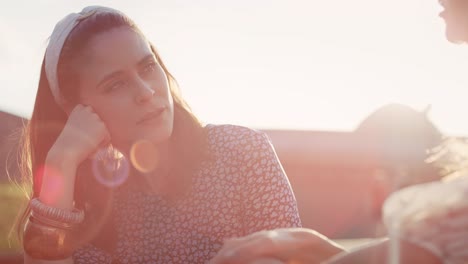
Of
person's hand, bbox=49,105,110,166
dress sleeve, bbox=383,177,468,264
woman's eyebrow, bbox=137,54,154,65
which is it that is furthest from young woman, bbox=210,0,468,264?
person's hand, bbox=49,105,110,166

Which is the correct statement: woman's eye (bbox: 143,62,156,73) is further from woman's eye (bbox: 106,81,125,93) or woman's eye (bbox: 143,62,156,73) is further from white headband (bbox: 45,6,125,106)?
white headband (bbox: 45,6,125,106)

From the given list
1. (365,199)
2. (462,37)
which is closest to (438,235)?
(462,37)

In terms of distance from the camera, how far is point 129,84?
283 cm

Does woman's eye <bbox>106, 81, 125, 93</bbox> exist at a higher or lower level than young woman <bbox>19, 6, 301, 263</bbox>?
higher

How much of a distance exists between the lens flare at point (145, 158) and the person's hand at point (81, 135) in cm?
20

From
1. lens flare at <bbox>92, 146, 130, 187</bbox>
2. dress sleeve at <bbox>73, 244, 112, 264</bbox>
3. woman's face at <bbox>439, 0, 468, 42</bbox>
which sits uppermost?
woman's face at <bbox>439, 0, 468, 42</bbox>

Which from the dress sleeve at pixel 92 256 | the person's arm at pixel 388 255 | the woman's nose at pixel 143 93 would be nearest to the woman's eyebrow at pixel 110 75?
the woman's nose at pixel 143 93

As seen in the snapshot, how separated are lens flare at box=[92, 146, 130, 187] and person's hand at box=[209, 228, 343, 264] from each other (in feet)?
6.69

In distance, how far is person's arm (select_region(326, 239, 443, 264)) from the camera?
3.02ft

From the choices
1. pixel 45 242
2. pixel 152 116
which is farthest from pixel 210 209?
pixel 45 242

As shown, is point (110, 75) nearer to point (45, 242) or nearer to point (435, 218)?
point (45, 242)

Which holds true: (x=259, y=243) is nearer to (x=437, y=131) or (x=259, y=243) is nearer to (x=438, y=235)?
(x=438, y=235)

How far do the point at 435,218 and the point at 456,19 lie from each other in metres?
0.93

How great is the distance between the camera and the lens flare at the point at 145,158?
299cm
